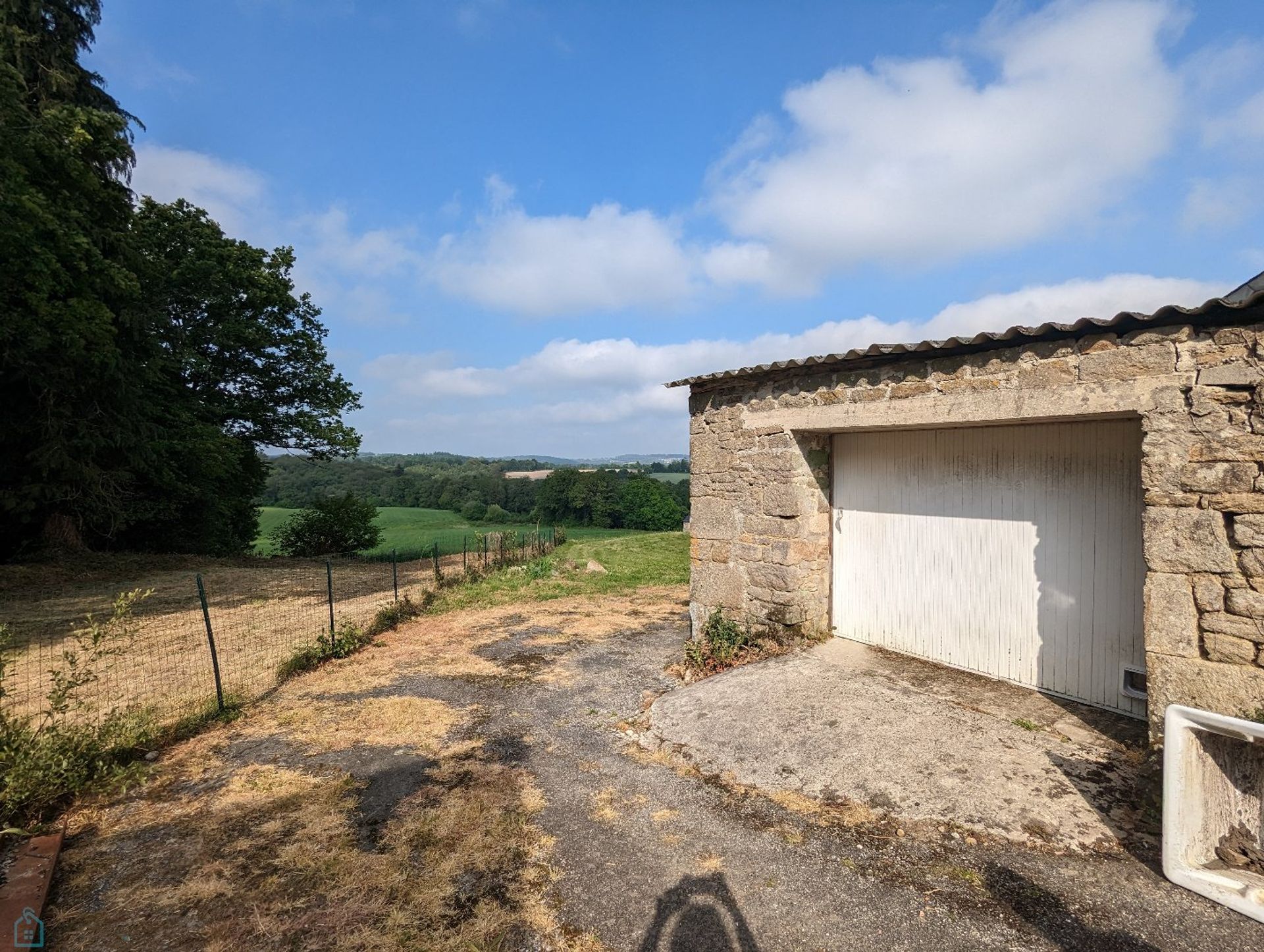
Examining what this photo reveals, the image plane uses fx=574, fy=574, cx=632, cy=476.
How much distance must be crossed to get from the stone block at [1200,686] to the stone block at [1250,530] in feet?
2.32

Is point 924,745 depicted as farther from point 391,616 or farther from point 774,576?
point 391,616

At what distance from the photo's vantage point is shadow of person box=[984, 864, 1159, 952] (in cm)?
234

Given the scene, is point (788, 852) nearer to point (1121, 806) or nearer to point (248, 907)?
point (1121, 806)

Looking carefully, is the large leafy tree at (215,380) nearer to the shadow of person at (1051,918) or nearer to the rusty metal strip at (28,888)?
the rusty metal strip at (28,888)

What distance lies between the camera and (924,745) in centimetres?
385

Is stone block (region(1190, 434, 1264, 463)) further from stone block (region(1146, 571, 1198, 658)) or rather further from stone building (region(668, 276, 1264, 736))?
stone block (region(1146, 571, 1198, 658))

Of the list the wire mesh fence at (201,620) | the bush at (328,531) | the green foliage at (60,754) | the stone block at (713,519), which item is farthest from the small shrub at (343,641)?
the bush at (328,531)

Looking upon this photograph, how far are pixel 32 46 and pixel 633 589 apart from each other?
57.0ft

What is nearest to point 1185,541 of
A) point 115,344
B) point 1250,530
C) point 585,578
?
point 1250,530

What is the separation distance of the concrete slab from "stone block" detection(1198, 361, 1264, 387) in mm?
2310

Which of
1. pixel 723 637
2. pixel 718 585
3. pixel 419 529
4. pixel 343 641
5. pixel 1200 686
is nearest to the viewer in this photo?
pixel 1200 686

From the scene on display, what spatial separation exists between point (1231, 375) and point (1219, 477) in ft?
1.93

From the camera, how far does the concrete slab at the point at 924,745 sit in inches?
126

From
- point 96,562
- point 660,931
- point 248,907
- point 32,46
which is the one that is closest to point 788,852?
point 660,931
